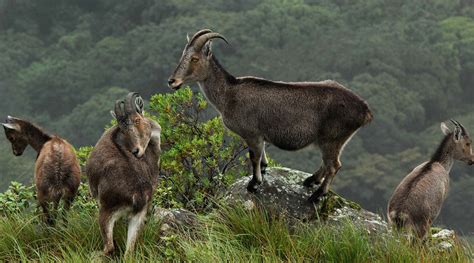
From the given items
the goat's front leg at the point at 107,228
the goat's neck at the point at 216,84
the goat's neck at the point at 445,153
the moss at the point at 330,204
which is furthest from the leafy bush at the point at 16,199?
the goat's neck at the point at 445,153

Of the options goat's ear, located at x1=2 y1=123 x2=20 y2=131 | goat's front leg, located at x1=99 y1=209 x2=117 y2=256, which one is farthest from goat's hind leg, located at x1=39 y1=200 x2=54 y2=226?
goat's ear, located at x1=2 y1=123 x2=20 y2=131

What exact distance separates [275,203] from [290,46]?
7333cm

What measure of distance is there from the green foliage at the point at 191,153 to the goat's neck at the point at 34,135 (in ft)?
5.23

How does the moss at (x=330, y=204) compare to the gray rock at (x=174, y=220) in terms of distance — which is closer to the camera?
the gray rock at (x=174, y=220)

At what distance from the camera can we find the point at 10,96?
80.2 meters

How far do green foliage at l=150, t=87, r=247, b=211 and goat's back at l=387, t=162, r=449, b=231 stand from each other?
7.11ft

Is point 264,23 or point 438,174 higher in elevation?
point 438,174

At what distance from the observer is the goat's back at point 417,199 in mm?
10749

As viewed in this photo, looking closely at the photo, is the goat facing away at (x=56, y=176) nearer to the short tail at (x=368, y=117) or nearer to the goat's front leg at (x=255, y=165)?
the goat's front leg at (x=255, y=165)

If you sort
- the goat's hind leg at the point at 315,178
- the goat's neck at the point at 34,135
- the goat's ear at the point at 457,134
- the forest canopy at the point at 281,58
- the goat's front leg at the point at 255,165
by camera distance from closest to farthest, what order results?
the goat's front leg at the point at 255,165 → the goat's hind leg at the point at 315,178 → the goat's neck at the point at 34,135 → the goat's ear at the point at 457,134 → the forest canopy at the point at 281,58

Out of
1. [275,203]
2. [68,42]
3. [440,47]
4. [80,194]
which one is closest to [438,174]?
[275,203]

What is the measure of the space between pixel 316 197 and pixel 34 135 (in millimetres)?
3490

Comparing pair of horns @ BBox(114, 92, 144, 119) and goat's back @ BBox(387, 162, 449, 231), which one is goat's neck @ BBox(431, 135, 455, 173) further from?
pair of horns @ BBox(114, 92, 144, 119)

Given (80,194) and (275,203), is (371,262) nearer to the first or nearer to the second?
(275,203)
